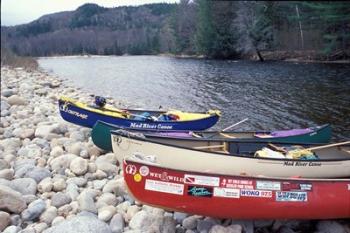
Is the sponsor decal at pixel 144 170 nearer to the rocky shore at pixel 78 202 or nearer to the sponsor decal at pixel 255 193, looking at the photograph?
the rocky shore at pixel 78 202

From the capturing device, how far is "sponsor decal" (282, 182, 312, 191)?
19.7ft

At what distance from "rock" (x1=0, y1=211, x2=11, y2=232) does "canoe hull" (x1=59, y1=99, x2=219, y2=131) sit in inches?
242

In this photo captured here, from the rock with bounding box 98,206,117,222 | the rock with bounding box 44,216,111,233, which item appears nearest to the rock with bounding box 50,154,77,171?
the rock with bounding box 98,206,117,222

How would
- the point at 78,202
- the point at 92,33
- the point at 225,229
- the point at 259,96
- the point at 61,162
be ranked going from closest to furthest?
the point at 225,229
the point at 78,202
the point at 61,162
the point at 259,96
the point at 92,33

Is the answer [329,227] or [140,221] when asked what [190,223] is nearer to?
[140,221]

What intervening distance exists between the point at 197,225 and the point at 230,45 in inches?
1933

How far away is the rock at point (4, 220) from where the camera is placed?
5906mm

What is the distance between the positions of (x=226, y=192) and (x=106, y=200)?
2278 millimetres

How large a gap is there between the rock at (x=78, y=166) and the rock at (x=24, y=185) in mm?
949

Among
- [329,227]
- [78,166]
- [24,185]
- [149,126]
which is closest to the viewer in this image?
[329,227]

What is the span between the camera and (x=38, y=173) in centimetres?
788

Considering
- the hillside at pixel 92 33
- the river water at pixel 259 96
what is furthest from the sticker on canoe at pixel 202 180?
the hillside at pixel 92 33

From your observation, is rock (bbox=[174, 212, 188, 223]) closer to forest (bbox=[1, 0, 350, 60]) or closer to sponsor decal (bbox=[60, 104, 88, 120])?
sponsor decal (bbox=[60, 104, 88, 120])

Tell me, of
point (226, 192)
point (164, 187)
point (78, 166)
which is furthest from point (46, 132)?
point (226, 192)
